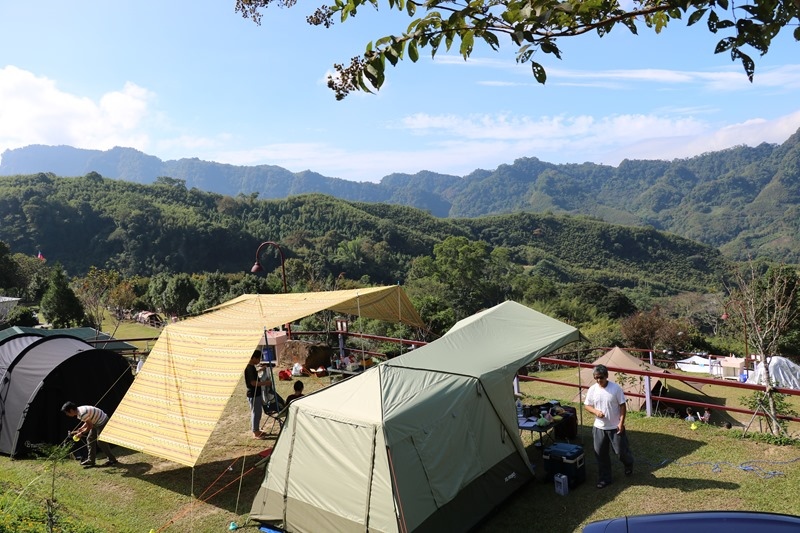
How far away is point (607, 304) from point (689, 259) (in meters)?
72.7

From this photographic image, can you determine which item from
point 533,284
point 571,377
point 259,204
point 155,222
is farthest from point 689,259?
point 571,377

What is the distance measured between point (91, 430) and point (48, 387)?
128cm

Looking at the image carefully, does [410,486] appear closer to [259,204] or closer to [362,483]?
[362,483]

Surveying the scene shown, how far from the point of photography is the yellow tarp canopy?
6980 mm

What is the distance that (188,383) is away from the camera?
24.4 feet

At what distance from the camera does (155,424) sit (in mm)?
7414

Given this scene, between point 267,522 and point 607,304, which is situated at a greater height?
point 267,522

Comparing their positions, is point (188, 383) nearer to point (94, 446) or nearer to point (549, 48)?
point (94, 446)

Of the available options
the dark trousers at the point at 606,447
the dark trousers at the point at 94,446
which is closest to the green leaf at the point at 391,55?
the dark trousers at the point at 606,447

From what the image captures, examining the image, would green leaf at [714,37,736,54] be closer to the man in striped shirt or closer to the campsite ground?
the campsite ground

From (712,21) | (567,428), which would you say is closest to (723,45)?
(712,21)

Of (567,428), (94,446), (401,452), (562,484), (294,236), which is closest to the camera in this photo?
(401,452)

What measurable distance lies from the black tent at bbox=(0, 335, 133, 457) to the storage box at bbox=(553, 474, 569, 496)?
7.08m

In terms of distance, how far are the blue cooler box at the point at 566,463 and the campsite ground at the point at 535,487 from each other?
12 cm
